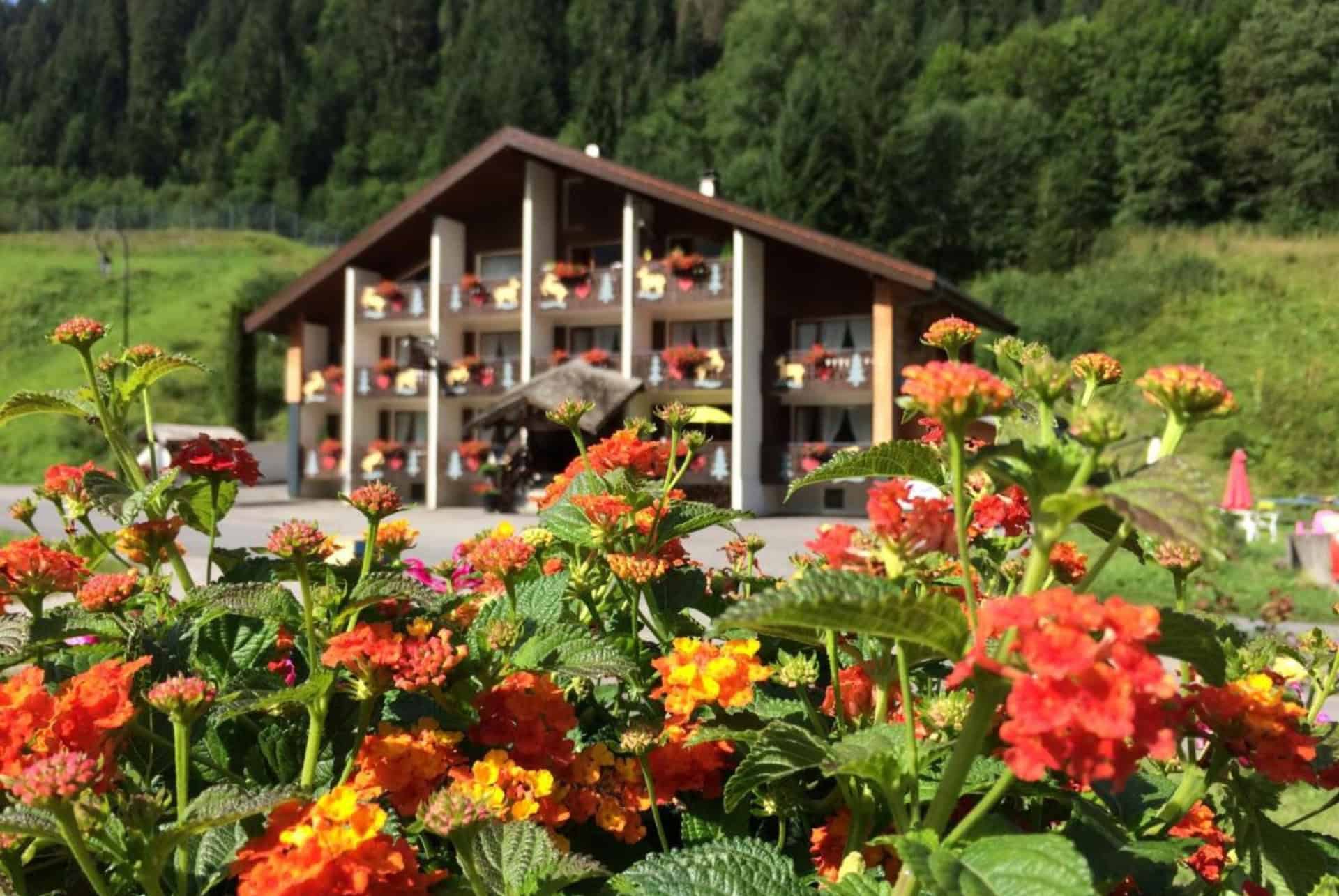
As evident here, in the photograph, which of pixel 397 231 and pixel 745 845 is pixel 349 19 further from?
pixel 745 845

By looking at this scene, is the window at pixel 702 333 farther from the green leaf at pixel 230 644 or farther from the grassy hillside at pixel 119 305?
the grassy hillside at pixel 119 305

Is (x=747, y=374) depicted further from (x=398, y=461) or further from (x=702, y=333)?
(x=398, y=461)

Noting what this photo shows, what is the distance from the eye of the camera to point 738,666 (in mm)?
1213

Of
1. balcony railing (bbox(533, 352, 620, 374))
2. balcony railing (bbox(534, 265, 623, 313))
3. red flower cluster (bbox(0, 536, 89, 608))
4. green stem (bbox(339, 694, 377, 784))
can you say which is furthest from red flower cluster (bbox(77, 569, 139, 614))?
balcony railing (bbox(534, 265, 623, 313))

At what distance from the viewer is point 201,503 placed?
1.67 meters

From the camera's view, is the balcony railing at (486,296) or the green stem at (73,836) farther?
the balcony railing at (486,296)

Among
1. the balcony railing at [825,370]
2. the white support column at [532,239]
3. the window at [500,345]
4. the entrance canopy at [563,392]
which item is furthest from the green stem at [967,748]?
the window at [500,345]

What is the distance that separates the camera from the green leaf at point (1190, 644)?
856 mm

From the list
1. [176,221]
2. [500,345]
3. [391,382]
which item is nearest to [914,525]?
[500,345]

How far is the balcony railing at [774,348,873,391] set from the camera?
1620 cm

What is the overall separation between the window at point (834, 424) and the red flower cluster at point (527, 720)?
15.6m

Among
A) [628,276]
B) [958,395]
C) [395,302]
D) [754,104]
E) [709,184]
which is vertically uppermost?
[754,104]

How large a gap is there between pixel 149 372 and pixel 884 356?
15.1 m

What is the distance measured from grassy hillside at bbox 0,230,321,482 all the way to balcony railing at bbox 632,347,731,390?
18735 millimetres
